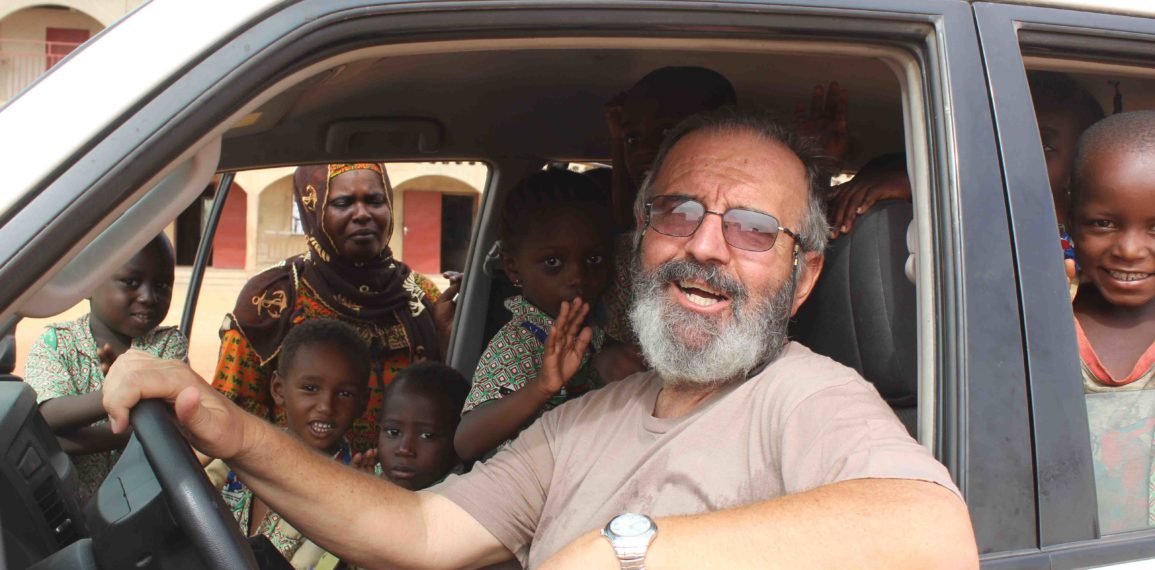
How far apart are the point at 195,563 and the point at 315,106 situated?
5.44ft

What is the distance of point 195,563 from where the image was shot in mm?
1421

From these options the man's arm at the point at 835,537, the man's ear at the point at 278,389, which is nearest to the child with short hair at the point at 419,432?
the man's ear at the point at 278,389

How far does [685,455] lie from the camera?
1.74 metres

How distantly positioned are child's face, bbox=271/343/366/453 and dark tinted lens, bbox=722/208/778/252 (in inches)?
62.7

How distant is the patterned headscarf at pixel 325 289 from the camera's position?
3873mm

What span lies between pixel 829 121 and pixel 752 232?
2.09ft

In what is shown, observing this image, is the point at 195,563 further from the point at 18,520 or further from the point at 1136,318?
the point at 1136,318

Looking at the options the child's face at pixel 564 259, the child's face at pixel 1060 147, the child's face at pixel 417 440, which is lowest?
the child's face at pixel 417 440

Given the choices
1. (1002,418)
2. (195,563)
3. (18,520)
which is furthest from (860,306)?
(18,520)

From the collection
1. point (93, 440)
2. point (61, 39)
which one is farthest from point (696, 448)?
point (61, 39)

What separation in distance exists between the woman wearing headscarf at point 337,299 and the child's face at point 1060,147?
257cm

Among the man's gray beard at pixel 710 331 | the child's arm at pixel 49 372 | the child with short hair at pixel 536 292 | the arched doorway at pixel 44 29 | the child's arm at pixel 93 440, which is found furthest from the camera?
the arched doorway at pixel 44 29

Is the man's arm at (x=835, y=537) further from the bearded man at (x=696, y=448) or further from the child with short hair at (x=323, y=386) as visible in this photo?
the child with short hair at (x=323, y=386)

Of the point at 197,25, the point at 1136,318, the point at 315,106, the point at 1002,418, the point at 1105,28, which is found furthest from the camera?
the point at 315,106
